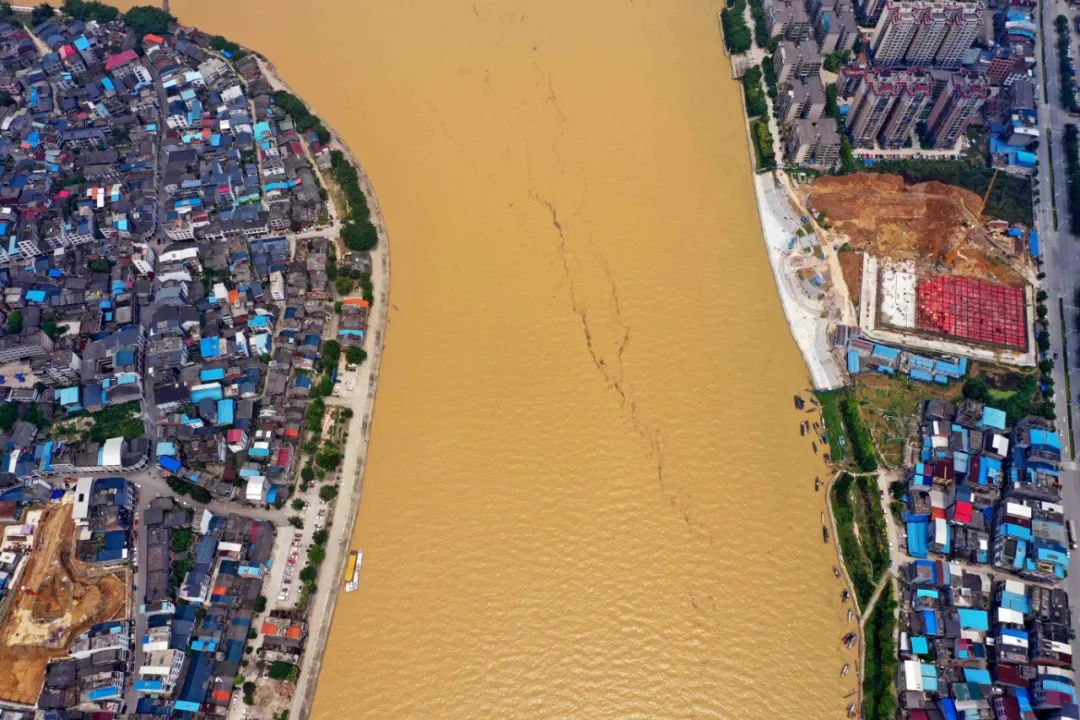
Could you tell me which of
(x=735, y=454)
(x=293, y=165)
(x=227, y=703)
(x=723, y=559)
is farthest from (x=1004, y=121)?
(x=227, y=703)

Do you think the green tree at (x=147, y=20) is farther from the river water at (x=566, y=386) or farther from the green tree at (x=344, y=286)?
the green tree at (x=344, y=286)

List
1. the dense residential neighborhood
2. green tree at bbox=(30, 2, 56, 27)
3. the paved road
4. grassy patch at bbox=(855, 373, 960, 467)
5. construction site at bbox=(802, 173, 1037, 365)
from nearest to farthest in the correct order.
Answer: the dense residential neighborhood → the paved road → grassy patch at bbox=(855, 373, 960, 467) → construction site at bbox=(802, 173, 1037, 365) → green tree at bbox=(30, 2, 56, 27)

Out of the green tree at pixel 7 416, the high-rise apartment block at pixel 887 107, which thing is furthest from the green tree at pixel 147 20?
the high-rise apartment block at pixel 887 107

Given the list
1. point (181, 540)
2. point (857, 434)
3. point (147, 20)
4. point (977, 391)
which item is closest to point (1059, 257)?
point (977, 391)

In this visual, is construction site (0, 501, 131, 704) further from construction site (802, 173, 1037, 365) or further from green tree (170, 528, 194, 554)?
construction site (802, 173, 1037, 365)

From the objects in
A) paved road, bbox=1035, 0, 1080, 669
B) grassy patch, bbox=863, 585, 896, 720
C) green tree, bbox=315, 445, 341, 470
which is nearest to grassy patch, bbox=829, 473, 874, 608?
grassy patch, bbox=863, 585, 896, 720
